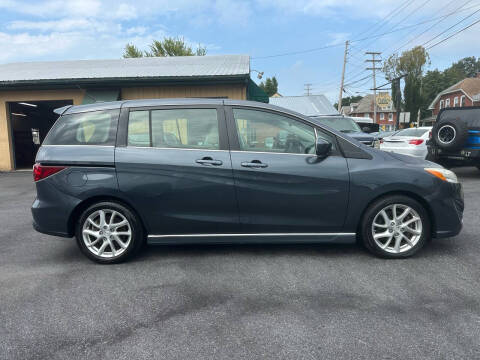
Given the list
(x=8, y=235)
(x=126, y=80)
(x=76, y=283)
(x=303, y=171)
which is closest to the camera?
(x=76, y=283)

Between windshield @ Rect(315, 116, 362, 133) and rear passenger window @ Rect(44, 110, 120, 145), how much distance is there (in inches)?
304

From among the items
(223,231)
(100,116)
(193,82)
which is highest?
(193,82)

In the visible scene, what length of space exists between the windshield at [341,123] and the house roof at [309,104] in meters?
8.12

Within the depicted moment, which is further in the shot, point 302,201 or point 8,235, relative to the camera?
point 8,235

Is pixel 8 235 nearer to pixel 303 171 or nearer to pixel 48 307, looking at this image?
pixel 48 307

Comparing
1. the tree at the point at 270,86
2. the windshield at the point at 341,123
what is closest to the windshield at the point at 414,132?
the windshield at the point at 341,123

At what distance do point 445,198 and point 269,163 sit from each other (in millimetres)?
1888

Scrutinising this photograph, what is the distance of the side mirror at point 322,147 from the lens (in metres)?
3.58

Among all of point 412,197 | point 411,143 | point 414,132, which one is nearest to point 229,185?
point 412,197

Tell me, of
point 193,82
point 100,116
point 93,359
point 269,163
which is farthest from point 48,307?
point 193,82

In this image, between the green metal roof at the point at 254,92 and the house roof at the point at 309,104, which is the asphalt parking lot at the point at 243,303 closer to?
the green metal roof at the point at 254,92

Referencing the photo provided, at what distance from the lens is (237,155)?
365 centimetres

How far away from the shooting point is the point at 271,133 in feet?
12.2

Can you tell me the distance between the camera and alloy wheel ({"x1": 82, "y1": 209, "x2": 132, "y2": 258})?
3.71m
